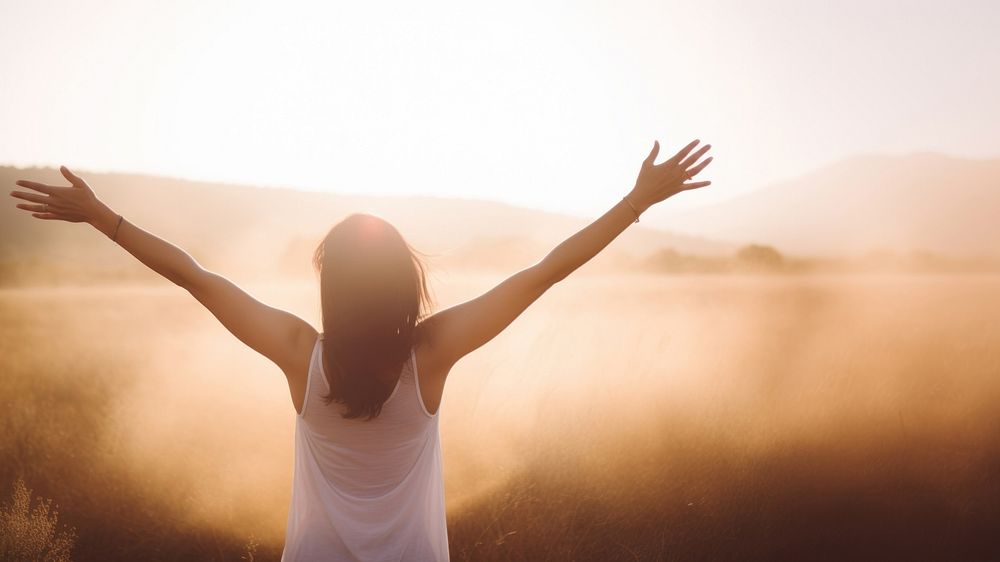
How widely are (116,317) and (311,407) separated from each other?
40.2 ft

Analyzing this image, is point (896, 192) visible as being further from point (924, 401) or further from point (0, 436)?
point (0, 436)

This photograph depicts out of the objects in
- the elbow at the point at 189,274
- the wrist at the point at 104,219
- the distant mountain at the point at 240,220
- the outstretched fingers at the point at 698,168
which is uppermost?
the outstretched fingers at the point at 698,168

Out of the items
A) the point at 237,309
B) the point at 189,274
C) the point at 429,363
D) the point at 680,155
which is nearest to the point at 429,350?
the point at 429,363

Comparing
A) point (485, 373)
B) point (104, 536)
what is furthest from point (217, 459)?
point (485, 373)

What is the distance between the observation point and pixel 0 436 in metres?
5.35

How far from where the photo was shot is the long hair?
74.5 inches

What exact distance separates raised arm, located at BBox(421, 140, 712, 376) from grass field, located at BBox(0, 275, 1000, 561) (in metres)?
2.74

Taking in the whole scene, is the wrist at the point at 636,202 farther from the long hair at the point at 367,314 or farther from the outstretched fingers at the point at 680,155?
the long hair at the point at 367,314

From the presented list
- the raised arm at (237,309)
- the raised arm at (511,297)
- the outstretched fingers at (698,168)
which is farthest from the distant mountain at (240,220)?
the raised arm at (237,309)

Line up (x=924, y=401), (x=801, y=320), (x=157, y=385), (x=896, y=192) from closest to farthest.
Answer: (x=924, y=401), (x=157, y=385), (x=801, y=320), (x=896, y=192)

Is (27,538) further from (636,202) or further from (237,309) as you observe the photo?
(636,202)

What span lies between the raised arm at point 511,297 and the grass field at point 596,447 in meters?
2.74

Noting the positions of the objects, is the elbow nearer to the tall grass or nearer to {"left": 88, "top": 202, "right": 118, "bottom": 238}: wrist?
{"left": 88, "top": 202, "right": 118, "bottom": 238}: wrist

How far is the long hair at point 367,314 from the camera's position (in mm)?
1893
